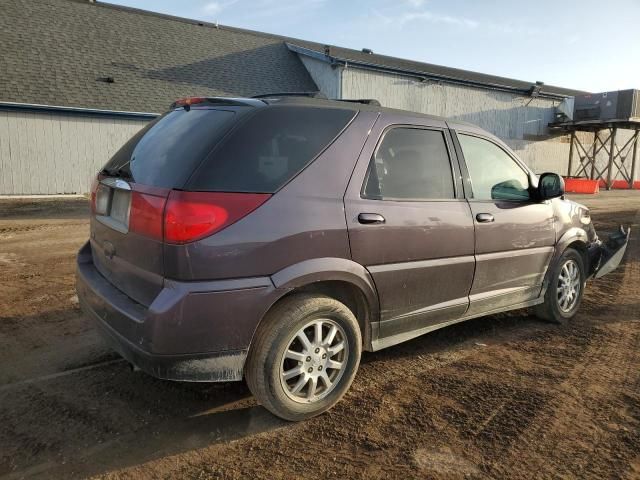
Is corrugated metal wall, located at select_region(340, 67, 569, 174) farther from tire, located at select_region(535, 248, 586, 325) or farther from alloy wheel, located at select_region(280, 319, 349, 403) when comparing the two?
alloy wheel, located at select_region(280, 319, 349, 403)

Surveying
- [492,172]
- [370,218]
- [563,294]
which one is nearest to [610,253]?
[563,294]

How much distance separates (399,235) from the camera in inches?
127

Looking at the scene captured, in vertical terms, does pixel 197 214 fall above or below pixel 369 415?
above

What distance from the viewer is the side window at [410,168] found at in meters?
3.24

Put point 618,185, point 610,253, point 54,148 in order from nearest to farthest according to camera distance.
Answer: point 610,253 < point 54,148 < point 618,185

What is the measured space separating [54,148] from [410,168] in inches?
581

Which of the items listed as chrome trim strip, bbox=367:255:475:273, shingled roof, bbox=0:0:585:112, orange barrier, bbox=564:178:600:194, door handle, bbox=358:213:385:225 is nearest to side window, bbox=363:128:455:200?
door handle, bbox=358:213:385:225

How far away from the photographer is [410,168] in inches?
136

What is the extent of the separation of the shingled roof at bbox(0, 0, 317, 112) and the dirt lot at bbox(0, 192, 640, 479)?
13.2 metres

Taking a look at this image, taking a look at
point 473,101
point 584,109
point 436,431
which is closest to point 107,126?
point 436,431

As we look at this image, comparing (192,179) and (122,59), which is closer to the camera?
(192,179)

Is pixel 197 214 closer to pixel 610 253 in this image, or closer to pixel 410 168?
pixel 410 168

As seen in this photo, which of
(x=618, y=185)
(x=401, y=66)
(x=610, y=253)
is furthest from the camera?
(x=618, y=185)

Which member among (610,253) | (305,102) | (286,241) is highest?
(305,102)
